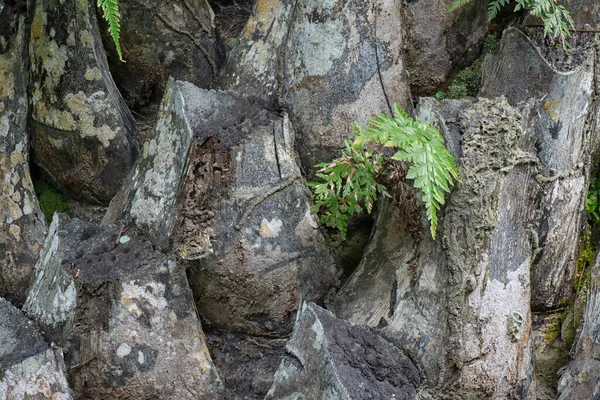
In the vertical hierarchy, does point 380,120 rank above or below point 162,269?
above

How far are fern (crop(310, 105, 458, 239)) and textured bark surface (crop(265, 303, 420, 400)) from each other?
50 centimetres

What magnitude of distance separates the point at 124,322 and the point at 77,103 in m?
1.14

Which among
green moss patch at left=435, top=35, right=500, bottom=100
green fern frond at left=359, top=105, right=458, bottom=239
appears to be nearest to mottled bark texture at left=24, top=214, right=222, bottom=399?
green fern frond at left=359, top=105, right=458, bottom=239

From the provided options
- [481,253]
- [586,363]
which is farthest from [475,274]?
[586,363]

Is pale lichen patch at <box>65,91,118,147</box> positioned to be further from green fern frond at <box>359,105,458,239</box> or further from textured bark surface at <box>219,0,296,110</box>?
green fern frond at <box>359,105,458,239</box>

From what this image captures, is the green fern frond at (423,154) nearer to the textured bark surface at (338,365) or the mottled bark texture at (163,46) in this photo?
the textured bark surface at (338,365)

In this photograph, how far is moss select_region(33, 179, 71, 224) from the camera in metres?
3.82

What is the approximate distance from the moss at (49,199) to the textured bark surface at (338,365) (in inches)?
61.1

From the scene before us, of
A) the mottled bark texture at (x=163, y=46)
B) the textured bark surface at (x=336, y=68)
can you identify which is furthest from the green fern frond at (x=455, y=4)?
the mottled bark texture at (x=163, y=46)

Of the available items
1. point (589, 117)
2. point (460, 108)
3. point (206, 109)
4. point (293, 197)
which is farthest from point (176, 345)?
point (589, 117)

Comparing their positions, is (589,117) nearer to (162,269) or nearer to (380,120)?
(380,120)

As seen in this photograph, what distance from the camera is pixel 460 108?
9.87ft

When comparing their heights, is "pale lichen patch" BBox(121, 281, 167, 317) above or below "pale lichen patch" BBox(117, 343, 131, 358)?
above

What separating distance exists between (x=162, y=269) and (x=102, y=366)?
45 cm
